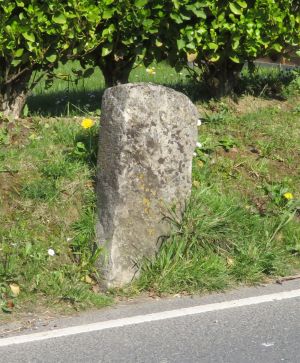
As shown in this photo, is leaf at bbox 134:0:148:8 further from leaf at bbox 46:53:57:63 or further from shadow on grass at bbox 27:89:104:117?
shadow on grass at bbox 27:89:104:117

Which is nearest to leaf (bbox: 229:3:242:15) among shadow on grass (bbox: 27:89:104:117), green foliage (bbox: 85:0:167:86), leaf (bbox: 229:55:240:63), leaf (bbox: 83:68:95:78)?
leaf (bbox: 229:55:240:63)

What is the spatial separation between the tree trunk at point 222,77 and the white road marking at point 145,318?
282 centimetres

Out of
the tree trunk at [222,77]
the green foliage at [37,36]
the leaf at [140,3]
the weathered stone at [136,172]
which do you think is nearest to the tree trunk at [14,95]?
the green foliage at [37,36]

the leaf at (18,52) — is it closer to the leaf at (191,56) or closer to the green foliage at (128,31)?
the green foliage at (128,31)

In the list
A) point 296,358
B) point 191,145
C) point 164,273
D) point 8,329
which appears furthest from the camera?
point 191,145

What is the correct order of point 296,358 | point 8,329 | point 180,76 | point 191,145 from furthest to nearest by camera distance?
1. point 180,76
2. point 191,145
3. point 8,329
4. point 296,358

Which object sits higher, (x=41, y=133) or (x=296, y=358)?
(x=41, y=133)

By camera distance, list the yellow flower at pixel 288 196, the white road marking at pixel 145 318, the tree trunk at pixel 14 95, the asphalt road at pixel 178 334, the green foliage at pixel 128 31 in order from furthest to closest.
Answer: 1. the tree trunk at pixel 14 95
2. the green foliage at pixel 128 31
3. the yellow flower at pixel 288 196
4. the white road marking at pixel 145 318
5. the asphalt road at pixel 178 334

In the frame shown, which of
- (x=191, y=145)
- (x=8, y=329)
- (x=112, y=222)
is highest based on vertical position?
(x=191, y=145)

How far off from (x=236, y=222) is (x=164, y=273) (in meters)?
0.80

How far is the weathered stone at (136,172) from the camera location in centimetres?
577

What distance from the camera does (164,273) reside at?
226 inches

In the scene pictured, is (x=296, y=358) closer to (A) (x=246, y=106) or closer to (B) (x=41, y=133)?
(B) (x=41, y=133)

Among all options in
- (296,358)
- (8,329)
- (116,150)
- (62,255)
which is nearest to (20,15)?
(116,150)
